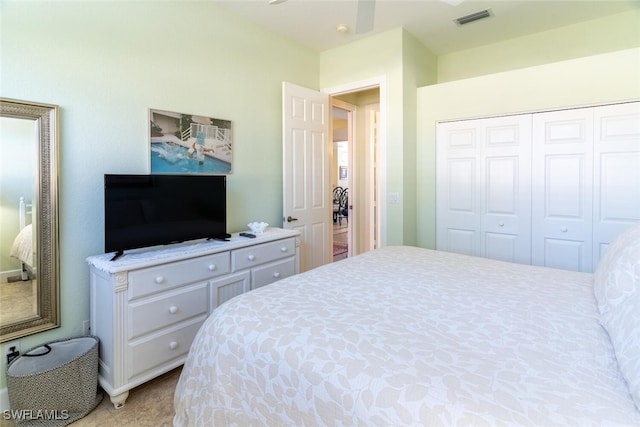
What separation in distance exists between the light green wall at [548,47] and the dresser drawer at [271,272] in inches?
111

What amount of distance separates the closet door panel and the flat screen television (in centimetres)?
239

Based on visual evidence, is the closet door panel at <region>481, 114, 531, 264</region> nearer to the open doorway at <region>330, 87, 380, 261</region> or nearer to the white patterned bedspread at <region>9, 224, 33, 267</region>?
the open doorway at <region>330, 87, 380, 261</region>

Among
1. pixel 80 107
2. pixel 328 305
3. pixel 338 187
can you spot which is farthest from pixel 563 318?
pixel 338 187

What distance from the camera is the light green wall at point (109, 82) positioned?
1.88 metres

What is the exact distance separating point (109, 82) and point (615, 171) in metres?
3.66

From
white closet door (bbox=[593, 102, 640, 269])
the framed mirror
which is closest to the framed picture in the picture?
the framed mirror

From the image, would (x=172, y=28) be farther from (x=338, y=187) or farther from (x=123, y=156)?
(x=338, y=187)

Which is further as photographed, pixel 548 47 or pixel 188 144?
pixel 548 47

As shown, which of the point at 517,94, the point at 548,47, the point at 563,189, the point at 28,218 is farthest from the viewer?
the point at 548,47

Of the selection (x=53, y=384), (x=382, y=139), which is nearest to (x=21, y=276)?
(x=53, y=384)

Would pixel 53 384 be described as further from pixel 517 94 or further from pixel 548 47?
pixel 548 47

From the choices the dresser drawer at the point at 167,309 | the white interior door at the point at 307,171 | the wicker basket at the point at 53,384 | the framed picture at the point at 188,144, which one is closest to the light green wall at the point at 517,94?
the white interior door at the point at 307,171

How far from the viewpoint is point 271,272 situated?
272cm

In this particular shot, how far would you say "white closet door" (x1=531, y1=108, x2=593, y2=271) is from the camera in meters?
2.66
